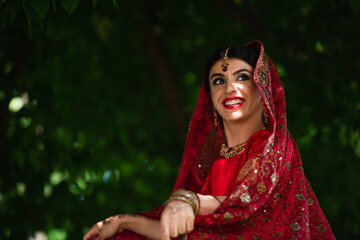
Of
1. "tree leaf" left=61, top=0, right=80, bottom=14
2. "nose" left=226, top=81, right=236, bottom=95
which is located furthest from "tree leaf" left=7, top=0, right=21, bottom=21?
"nose" left=226, top=81, right=236, bottom=95

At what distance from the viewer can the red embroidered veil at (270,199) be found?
2633 mm

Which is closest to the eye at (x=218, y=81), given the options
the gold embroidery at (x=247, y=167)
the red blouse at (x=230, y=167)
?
the red blouse at (x=230, y=167)

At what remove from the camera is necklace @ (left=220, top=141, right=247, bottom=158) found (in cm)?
308

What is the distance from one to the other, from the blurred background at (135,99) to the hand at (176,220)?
201cm

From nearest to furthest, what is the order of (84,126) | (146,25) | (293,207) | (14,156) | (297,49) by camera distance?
(293,207) → (14,156) → (297,49) → (84,126) → (146,25)

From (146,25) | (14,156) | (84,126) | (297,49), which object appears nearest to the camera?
(14,156)

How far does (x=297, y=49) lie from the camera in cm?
578

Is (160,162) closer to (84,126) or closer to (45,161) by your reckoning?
(84,126)

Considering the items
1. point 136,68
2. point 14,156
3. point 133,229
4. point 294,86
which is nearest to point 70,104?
point 14,156

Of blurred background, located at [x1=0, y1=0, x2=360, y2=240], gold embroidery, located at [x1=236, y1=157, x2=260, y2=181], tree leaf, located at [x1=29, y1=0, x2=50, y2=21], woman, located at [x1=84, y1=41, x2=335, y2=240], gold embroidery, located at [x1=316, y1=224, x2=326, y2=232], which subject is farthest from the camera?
blurred background, located at [x1=0, y1=0, x2=360, y2=240]

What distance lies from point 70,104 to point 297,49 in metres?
2.32

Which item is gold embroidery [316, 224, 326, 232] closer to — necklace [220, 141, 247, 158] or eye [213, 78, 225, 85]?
necklace [220, 141, 247, 158]

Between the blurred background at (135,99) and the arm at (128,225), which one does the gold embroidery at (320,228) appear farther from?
the blurred background at (135,99)

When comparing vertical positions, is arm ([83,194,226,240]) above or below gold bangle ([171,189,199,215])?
below
